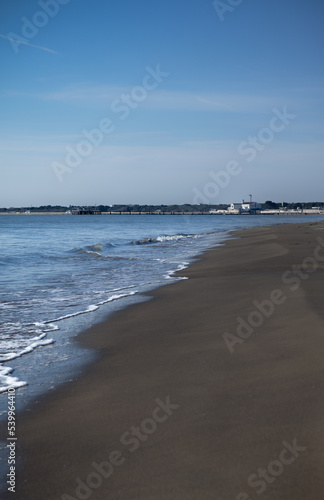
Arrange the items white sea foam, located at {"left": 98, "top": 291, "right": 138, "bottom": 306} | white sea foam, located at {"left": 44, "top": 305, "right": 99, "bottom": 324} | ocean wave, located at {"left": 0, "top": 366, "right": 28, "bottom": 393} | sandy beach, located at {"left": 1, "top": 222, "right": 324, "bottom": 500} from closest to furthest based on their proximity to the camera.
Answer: sandy beach, located at {"left": 1, "top": 222, "right": 324, "bottom": 500}, ocean wave, located at {"left": 0, "top": 366, "right": 28, "bottom": 393}, white sea foam, located at {"left": 44, "top": 305, "right": 99, "bottom": 324}, white sea foam, located at {"left": 98, "top": 291, "right": 138, "bottom": 306}

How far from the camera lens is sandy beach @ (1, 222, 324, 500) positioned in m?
2.94

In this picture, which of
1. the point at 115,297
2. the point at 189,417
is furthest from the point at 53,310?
the point at 189,417

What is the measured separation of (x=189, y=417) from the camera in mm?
3783

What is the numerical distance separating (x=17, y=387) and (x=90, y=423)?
1453mm

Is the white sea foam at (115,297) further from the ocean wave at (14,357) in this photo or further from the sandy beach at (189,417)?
the ocean wave at (14,357)

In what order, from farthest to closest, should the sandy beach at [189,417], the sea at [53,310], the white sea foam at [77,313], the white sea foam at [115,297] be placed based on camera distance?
the white sea foam at [115,297]
the white sea foam at [77,313]
the sea at [53,310]
the sandy beach at [189,417]

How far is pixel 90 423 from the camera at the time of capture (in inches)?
151

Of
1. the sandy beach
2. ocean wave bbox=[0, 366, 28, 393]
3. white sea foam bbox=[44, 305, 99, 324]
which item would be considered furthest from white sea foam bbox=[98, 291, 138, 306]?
ocean wave bbox=[0, 366, 28, 393]

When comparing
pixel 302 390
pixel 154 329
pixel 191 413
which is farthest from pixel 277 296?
pixel 191 413

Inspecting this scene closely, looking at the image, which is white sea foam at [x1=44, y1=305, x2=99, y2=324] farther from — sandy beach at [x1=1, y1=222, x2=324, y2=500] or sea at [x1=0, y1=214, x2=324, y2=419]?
sandy beach at [x1=1, y1=222, x2=324, y2=500]

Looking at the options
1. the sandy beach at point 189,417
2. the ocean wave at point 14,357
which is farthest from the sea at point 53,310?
the sandy beach at point 189,417

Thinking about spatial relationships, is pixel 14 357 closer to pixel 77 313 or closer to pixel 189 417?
pixel 77 313

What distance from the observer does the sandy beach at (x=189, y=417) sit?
2.94 metres

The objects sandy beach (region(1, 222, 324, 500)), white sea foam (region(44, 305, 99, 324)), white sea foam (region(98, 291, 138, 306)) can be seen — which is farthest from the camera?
white sea foam (region(98, 291, 138, 306))
